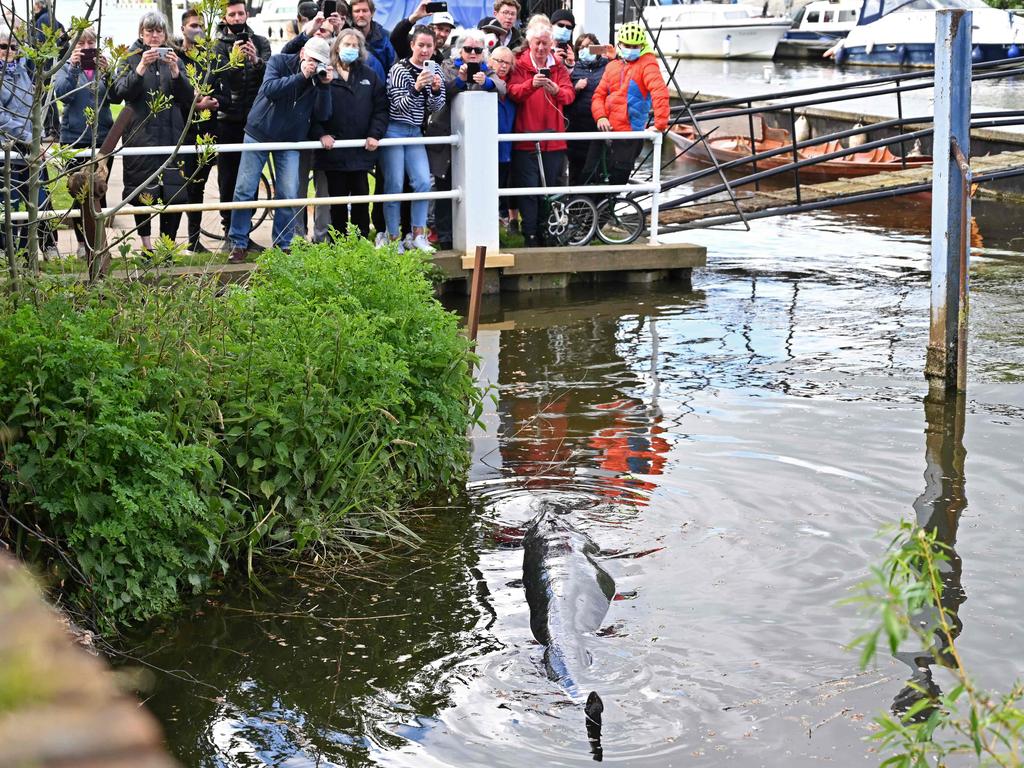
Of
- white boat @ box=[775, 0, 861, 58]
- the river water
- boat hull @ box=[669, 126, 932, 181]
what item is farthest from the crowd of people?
Result: white boat @ box=[775, 0, 861, 58]

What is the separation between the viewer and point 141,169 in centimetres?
1016

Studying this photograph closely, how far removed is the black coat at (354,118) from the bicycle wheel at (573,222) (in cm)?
212

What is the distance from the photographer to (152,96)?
32.5 feet

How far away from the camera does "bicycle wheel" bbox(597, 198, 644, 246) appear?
12.7m

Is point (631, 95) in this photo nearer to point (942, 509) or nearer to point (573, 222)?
point (573, 222)

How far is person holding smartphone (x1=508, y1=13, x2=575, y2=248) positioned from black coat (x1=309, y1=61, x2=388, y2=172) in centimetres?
151

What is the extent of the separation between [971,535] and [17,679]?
6113 mm

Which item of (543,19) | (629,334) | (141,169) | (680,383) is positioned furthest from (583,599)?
(543,19)

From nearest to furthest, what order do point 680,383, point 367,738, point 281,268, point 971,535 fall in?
1. point 367,738
2. point 971,535
3. point 281,268
4. point 680,383

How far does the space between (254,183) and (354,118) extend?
38.7 inches

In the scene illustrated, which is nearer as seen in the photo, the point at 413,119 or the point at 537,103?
the point at 413,119

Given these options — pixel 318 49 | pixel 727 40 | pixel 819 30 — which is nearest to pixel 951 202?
pixel 318 49

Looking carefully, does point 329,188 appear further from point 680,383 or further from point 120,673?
point 120,673

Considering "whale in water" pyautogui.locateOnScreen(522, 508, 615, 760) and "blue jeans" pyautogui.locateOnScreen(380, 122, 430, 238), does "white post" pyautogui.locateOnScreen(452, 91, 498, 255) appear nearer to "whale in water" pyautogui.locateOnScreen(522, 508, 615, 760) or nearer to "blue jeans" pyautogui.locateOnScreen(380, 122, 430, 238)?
"blue jeans" pyautogui.locateOnScreen(380, 122, 430, 238)
